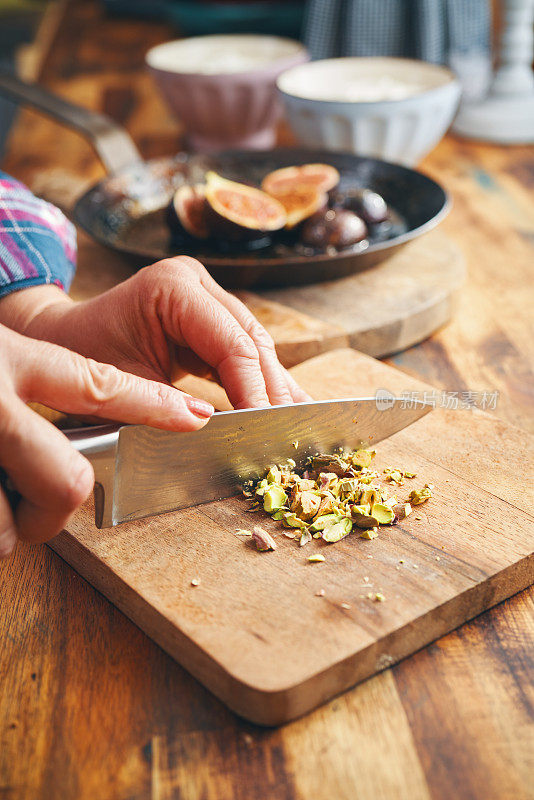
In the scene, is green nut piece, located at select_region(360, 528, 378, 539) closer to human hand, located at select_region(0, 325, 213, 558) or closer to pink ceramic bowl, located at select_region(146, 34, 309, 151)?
human hand, located at select_region(0, 325, 213, 558)

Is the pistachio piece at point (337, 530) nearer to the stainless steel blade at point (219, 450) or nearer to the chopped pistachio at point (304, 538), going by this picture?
the chopped pistachio at point (304, 538)

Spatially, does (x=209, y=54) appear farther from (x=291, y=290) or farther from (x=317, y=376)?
(x=317, y=376)

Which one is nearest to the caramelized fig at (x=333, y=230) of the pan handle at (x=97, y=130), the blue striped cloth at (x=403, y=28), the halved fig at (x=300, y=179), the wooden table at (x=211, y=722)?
the halved fig at (x=300, y=179)

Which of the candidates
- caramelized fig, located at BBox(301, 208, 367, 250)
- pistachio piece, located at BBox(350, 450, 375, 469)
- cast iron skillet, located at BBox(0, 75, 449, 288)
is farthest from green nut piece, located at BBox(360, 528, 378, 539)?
caramelized fig, located at BBox(301, 208, 367, 250)

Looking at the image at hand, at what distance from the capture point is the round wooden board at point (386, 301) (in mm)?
1273

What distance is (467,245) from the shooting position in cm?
175

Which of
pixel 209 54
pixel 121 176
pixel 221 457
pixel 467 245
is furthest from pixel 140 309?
pixel 209 54

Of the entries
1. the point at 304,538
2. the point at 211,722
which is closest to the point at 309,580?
the point at 304,538

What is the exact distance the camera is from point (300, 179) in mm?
1621

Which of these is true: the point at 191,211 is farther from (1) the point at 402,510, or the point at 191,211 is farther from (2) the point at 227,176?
(1) the point at 402,510

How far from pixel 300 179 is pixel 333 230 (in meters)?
0.29

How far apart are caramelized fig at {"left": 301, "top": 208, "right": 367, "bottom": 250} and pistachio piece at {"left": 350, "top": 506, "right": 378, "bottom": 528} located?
0.67m

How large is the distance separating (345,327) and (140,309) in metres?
0.40

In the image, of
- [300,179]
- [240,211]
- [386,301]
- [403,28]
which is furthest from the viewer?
[403,28]
